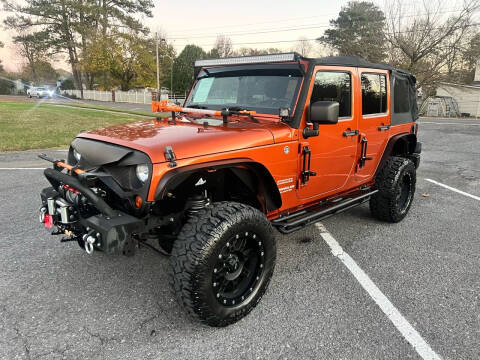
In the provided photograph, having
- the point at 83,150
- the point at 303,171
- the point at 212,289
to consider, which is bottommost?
the point at 212,289

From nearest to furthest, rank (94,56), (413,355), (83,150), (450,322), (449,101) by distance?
1. (413,355)
2. (450,322)
3. (83,150)
4. (449,101)
5. (94,56)

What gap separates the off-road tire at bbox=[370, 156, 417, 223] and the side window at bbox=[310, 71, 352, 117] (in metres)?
1.20

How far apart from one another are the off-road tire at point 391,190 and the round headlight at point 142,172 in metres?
3.24

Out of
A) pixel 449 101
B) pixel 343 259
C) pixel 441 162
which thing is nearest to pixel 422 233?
pixel 343 259

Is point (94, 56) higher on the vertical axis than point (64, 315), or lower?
higher

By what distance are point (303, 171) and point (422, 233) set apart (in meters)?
2.21

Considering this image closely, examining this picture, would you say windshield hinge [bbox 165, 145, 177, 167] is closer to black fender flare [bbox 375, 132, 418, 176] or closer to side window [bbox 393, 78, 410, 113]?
black fender flare [bbox 375, 132, 418, 176]

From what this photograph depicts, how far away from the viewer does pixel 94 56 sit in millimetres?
41031

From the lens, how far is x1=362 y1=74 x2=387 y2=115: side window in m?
4.11

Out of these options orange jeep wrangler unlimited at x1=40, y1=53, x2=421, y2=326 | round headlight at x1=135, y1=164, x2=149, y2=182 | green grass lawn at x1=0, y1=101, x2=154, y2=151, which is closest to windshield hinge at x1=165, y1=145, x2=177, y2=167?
orange jeep wrangler unlimited at x1=40, y1=53, x2=421, y2=326

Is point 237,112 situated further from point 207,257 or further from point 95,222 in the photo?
point 95,222

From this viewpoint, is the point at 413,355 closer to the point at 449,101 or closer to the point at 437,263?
the point at 437,263

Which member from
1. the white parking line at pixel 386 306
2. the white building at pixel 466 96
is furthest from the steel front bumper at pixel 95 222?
the white building at pixel 466 96

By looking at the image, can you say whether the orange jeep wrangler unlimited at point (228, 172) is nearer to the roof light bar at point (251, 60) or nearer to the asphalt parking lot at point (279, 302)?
the roof light bar at point (251, 60)
